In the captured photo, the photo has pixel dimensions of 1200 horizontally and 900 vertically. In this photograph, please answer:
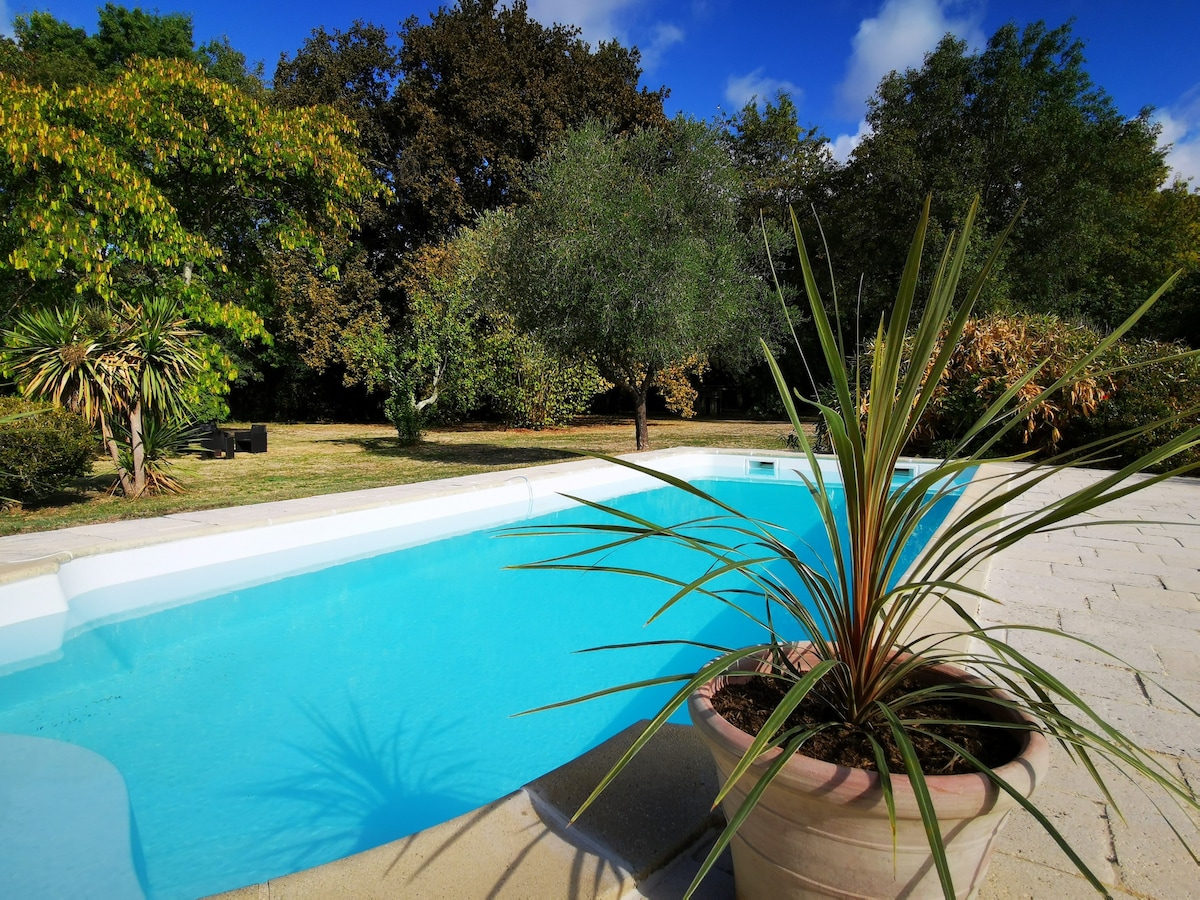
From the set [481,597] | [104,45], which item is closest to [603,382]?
[481,597]

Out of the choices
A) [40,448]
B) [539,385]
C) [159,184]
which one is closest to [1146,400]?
[539,385]

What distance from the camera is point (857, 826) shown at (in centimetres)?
118

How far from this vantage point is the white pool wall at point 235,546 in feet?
14.4

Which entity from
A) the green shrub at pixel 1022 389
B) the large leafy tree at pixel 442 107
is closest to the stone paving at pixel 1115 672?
the green shrub at pixel 1022 389

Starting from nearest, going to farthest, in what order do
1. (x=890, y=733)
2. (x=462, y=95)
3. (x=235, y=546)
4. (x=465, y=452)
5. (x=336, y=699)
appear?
(x=890, y=733), (x=336, y=699), (x=235, y=546), (x=465, y=452), (x=462, y=95)

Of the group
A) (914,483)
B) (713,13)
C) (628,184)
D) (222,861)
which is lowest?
(222,861)

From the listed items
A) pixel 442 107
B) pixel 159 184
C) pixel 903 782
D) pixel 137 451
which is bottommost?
pixel 137 451

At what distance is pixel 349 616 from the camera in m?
4.98

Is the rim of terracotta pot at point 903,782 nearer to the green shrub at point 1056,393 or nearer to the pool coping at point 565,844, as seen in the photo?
the pool coping at point 565,844

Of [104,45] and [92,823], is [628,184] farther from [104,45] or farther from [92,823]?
[104,45]

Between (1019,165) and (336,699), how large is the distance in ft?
61.8

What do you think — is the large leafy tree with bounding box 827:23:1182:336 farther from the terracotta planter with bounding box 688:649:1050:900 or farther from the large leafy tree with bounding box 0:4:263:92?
the large leafy tree with bounding box 0:4:263:92

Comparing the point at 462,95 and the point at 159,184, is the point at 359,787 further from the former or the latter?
the point at 462,95

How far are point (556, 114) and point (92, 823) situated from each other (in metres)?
19.2
